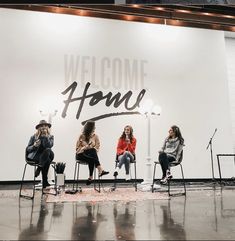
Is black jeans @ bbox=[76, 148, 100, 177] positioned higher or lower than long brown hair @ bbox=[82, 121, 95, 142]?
lower

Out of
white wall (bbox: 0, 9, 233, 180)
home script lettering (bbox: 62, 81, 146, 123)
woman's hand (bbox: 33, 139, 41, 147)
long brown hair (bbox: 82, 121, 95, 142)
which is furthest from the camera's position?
home script lettering (bbox: 62, 81, 146, 123)

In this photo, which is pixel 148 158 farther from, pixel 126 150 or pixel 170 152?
pixel 170 152

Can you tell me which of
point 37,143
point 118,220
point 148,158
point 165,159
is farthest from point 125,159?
point 118,220

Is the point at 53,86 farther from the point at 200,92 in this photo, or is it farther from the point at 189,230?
the point at 189,230

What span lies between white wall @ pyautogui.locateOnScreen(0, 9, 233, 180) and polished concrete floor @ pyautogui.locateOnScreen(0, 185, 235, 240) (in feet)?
9.94

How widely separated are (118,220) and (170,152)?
276cm

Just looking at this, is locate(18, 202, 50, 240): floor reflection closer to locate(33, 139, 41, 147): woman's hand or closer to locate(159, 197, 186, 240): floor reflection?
locate(159, 197, 186, 240): floor reflection

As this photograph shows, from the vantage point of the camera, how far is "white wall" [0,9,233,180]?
7344mm

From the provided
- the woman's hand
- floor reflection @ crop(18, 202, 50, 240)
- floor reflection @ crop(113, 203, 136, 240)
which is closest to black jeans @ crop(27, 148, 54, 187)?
the woman's hand

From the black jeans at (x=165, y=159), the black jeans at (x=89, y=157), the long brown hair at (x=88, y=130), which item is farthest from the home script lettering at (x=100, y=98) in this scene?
the black jeans at (x=165, y=159)

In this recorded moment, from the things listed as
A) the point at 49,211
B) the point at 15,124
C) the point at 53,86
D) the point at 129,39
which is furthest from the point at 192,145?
the point at 49,211

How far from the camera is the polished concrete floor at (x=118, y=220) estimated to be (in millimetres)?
2627

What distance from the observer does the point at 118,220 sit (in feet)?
10.5

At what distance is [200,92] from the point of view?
844cm
